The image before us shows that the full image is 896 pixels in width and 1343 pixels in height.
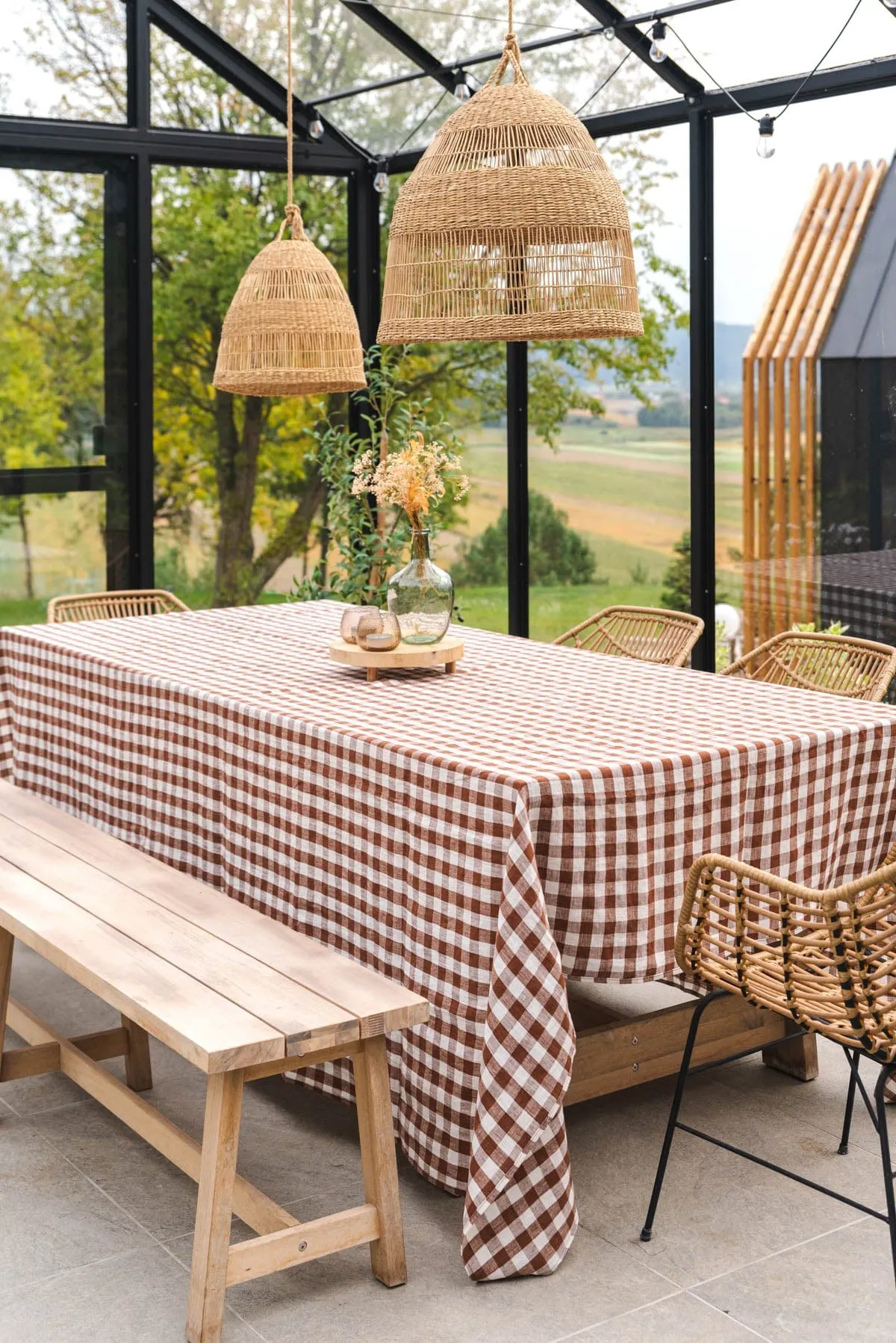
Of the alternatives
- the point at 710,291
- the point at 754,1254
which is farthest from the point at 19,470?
the point at 754,1254

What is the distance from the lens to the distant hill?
539cm

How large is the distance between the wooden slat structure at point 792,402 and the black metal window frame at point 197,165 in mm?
213

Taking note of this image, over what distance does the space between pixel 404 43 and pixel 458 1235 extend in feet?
15.7

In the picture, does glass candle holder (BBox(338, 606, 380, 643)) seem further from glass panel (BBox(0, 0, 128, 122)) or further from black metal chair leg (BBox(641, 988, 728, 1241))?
glass panel (BBox(0, 0, 128, 122))

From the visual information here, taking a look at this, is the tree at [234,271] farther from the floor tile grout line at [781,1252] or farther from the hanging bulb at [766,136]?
the floor tile grout line at [781,1252]

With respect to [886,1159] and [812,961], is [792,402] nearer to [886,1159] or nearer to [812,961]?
[812,961]

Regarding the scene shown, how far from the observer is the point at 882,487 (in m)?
4.88

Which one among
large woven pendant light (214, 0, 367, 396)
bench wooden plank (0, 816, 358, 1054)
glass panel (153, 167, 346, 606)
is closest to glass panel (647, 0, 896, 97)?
large woven pendant light (214, 0, 367, 396)

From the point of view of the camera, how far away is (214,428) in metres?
6.61

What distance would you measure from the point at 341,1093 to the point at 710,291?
341 cm

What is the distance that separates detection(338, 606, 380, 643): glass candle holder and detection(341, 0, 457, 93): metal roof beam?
3165 millimetres

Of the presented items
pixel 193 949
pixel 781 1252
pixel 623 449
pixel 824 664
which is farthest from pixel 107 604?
pixel 781 1252

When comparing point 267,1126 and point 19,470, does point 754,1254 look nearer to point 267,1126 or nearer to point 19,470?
point 267,1126

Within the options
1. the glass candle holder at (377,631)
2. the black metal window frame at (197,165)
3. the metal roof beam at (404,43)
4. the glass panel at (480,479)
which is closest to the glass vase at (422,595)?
the glass candle holder at (377,631)
